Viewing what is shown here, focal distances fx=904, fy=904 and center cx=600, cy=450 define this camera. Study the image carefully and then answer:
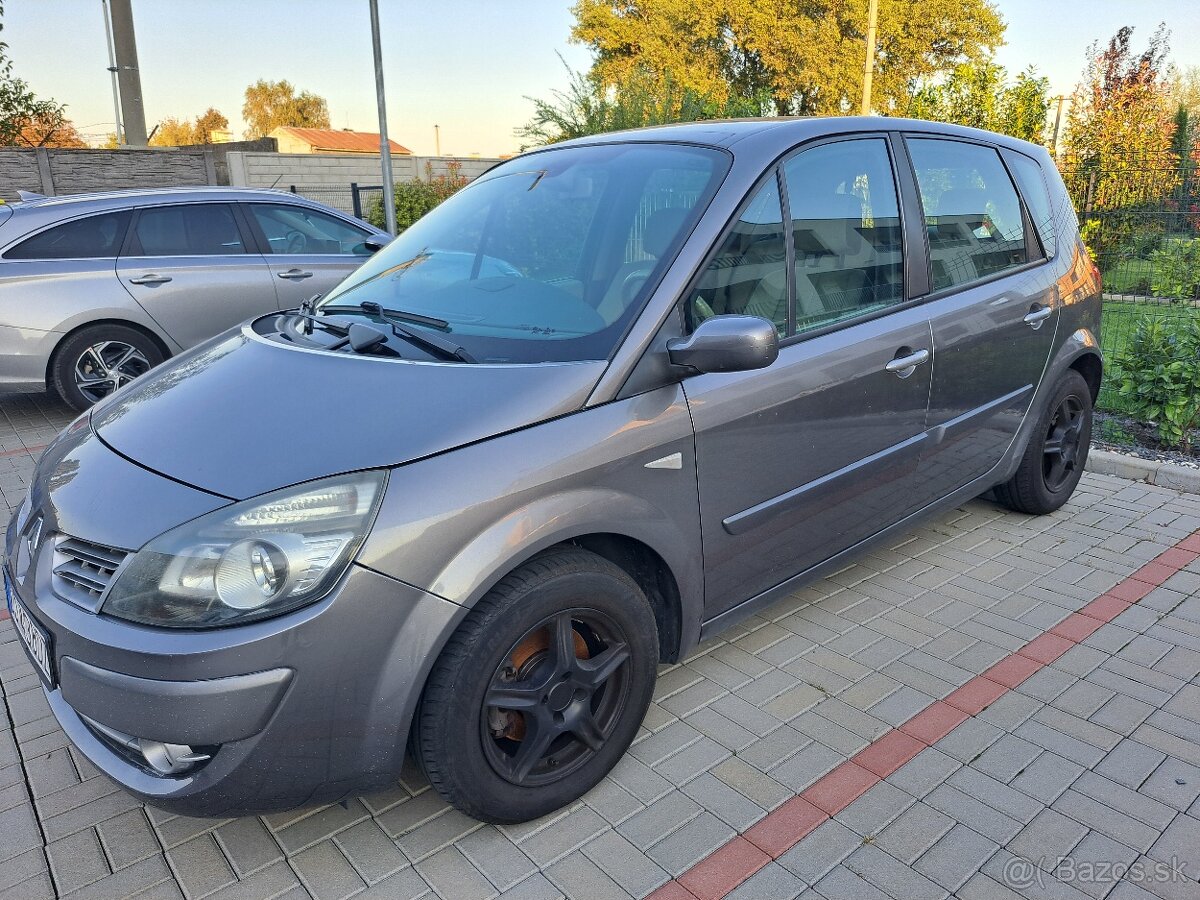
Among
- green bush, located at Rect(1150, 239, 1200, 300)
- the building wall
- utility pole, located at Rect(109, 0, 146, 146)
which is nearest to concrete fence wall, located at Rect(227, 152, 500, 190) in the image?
the building wall

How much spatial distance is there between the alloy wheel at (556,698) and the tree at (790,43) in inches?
1153

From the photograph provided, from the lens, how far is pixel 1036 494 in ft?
14.7

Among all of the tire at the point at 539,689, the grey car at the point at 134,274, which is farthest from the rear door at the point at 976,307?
the grey car at the point at 134,274

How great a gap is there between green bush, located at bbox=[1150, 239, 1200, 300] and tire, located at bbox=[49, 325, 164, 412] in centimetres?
726

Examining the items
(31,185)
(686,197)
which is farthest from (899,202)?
(31,185)

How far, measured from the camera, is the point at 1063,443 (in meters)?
4.52

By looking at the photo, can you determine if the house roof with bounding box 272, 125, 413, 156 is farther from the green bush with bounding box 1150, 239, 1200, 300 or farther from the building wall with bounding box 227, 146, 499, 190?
the green bush with bounding box 1150, 239, 1200, 300

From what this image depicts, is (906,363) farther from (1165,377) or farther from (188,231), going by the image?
(188,231)

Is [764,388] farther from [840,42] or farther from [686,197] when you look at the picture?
[840,42]

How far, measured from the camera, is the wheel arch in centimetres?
647

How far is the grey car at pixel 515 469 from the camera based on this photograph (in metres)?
2.04

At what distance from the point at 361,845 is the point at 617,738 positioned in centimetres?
76

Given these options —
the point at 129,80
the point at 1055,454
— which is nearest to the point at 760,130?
the point at 1055,454

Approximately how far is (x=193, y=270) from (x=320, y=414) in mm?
5277
